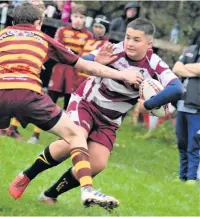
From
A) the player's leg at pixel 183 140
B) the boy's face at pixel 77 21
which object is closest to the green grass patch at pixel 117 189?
the player's leg at pixel 183 140

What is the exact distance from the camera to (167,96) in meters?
7.68


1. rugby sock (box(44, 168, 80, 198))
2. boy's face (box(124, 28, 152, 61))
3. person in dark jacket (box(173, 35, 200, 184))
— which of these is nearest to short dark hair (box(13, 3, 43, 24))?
boy's face (box(124, 28, 152, 61))

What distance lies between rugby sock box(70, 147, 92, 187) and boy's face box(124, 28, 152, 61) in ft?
4.33

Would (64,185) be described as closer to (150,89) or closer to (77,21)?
(150,89)

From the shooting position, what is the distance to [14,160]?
Result: 34.3ft

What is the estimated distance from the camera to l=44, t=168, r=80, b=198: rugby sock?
8.08 m

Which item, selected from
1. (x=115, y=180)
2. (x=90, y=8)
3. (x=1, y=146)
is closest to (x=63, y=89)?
(x=1, y=146)

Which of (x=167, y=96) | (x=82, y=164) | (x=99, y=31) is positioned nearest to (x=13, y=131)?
(x=99, y=31)

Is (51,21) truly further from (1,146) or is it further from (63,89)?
(1,146)

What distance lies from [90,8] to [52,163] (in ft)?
36.3

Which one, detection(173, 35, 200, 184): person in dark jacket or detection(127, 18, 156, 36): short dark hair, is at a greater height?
detection(127, 18, 156, 36): short dark hair

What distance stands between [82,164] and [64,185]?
92cm

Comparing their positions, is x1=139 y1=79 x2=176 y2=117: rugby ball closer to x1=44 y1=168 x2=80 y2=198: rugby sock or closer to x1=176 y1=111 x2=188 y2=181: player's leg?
x1=44 y1=168 x2=80 y2=198: rugby sock

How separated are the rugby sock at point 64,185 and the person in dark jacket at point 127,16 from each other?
7890 millimetres
